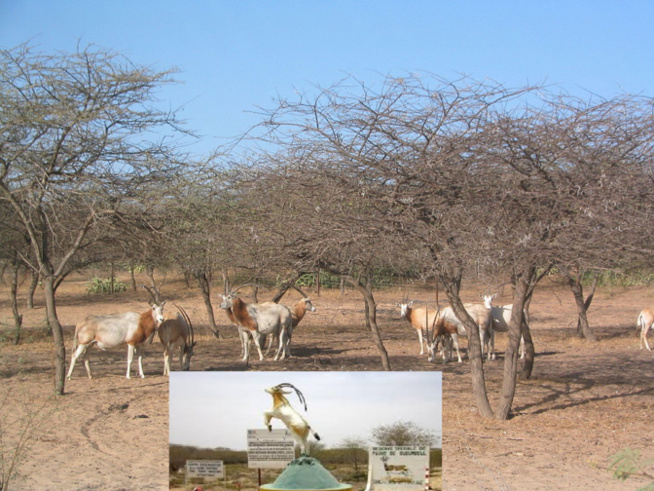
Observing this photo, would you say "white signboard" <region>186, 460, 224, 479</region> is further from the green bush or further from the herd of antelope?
the green bush

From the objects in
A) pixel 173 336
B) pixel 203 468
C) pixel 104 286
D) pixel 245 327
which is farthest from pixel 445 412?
pixel 104 286

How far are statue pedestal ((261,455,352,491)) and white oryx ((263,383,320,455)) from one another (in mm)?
218

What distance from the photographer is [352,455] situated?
4965 millimetres

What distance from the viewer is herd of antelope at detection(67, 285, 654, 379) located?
14.1m

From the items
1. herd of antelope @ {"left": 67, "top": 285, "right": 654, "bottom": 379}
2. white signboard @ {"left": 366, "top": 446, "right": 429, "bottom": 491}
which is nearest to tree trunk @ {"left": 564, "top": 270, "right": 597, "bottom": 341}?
herd of antelope @ {"left": 67, "top": 285, "right": 654, "bottom": 379}

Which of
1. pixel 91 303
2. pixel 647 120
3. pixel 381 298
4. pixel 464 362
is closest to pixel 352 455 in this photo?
pixel 647 120

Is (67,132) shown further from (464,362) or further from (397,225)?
(464,362)

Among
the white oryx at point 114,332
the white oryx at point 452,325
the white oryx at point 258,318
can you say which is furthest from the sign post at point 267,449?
the white oryx at point 452,325

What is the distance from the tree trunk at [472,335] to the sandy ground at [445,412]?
10.1 inches

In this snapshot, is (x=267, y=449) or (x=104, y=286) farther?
(x=104, y=286)

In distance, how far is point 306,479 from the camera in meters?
4.64

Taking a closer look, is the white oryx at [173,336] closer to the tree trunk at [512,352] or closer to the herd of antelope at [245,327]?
the herd of antelope at [245,327]

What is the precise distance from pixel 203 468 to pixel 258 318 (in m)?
11.6

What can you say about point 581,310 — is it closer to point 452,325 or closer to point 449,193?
point 452,325
